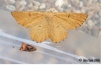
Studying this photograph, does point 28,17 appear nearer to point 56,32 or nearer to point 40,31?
point 40,31

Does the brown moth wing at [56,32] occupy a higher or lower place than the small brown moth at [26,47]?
higher

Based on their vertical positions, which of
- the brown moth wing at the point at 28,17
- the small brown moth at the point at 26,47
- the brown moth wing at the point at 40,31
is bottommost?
the small brown moth at the point at 26,47

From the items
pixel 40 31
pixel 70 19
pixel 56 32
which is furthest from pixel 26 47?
pixel 70 19

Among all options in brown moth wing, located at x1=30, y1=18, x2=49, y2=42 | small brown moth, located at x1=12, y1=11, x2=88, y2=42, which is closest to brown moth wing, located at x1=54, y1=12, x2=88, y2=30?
small brown moth, located at x1=12, y1=11, x2=88, y2=42

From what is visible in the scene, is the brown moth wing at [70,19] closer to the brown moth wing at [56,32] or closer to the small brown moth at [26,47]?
the brown moth wing at [56,32]

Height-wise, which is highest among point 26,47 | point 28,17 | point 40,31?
point 28,17

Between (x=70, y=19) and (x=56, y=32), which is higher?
(x=70, y=19)

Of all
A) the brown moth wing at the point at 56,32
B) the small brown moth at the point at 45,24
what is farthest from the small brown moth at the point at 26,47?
the brown moth wing at the point at 56,32
